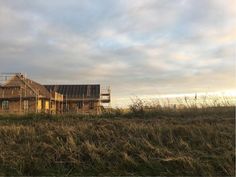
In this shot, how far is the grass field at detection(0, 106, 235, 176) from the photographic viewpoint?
835 centimetres

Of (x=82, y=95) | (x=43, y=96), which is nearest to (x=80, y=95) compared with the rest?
(x=82, y=95)

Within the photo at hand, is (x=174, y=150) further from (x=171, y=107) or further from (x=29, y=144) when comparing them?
(x=171, y=107)

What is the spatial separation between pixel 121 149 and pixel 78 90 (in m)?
67.8

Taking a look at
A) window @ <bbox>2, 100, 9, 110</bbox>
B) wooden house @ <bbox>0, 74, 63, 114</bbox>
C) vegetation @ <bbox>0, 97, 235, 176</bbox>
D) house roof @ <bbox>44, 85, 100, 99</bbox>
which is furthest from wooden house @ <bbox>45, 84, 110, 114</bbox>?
vegetation @ <bbox>0, 97, 235, 176</bbox>

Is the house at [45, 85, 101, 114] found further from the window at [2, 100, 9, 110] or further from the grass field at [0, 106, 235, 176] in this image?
the grass field at [0, 106, 235, 176]

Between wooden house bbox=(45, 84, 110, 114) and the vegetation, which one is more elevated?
wooden house bbox=(45, 84, 110, 114)

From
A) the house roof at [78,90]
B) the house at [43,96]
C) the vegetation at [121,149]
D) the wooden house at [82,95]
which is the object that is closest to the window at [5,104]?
the house at [43,96]

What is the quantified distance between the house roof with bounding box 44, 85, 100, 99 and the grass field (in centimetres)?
6104

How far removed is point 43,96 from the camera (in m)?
64.7

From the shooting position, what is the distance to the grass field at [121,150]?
8352 millimetres

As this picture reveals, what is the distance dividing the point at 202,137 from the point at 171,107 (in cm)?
660

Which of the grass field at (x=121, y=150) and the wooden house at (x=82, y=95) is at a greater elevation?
the wooden house at (x=82, y=95)

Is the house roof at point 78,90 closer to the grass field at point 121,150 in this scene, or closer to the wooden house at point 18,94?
the wooden house at point 18,94

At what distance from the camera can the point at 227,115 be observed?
13.4 meters
